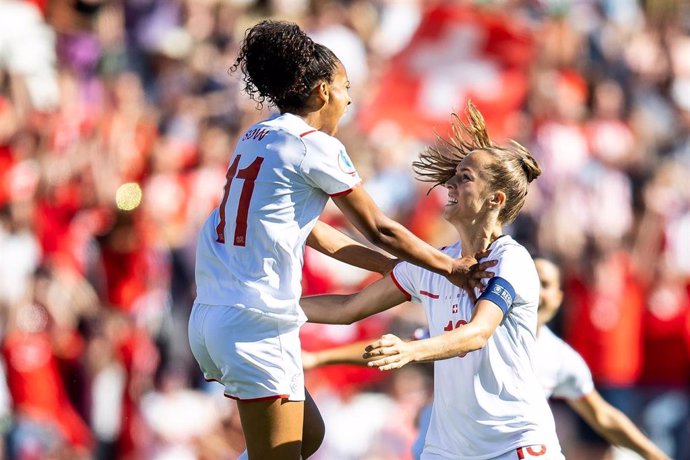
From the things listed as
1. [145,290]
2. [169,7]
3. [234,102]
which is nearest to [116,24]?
[169,7]

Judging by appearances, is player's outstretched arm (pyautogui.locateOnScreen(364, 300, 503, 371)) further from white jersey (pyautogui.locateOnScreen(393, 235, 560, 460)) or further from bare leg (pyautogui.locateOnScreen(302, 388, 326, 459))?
bare leg (pyautogui.locateOnScreen(302, 388, 326, 459))

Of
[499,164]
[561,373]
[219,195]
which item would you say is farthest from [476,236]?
[219,195]

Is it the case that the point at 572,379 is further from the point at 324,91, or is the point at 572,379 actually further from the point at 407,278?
the point at 324,91

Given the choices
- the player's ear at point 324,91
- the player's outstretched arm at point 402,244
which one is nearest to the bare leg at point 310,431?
the player's outstretched arm at point 402,244

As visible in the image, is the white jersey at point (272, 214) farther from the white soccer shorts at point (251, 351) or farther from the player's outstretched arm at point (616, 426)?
the player's outstretched arm at point (616, 426)

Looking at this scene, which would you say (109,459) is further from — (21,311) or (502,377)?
(502,377)

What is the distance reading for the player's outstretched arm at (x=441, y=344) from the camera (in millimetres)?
4664

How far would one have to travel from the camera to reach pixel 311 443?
5.76 m

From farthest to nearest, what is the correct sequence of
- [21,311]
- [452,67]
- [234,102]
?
[452,67] → [234,102] → [21,311]

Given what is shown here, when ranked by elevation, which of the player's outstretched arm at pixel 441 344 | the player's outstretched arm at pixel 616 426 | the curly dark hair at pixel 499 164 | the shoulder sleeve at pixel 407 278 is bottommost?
the player's outstretched arm at pixel 616 426

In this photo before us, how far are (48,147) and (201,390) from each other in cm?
248

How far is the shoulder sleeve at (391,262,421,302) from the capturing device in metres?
5.88

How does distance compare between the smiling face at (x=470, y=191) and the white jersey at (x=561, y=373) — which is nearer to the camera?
the smiling face at (x=470, y=191)

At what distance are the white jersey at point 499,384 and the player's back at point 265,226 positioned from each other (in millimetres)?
691
